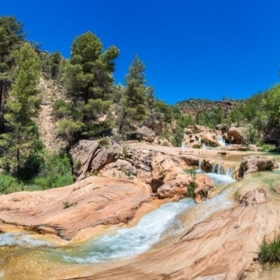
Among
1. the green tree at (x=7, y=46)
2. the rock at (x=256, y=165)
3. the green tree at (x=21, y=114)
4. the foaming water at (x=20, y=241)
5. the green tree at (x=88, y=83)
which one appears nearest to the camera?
the foaming water at (x=20, y=241)

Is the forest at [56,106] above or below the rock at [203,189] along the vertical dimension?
above

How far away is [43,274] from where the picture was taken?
28.1 feet

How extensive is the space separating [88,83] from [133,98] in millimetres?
9232

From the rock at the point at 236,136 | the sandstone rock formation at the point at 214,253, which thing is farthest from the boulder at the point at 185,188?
the rock at the point at 236,136

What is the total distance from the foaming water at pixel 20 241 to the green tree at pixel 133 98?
2548cm

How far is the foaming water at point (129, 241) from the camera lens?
32.5 ft

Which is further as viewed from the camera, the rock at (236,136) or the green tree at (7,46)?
the rock at (236,136)

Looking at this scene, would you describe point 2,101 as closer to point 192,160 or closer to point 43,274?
point 192,160

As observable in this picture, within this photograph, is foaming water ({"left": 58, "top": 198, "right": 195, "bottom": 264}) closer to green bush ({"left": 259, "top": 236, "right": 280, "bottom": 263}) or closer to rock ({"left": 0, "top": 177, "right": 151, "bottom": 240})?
rock ({"left": 0, "top": 177, "right": 151, "bottom": 240})

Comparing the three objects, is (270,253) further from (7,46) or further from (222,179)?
(7,46)

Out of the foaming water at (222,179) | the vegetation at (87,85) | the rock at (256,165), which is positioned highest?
the vegetation at (87,85)

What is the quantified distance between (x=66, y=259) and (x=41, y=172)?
1728 centimetres

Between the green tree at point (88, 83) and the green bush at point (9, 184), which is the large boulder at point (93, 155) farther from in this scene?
the green bush at point (9, 184)

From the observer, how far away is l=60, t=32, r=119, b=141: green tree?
27828mm
